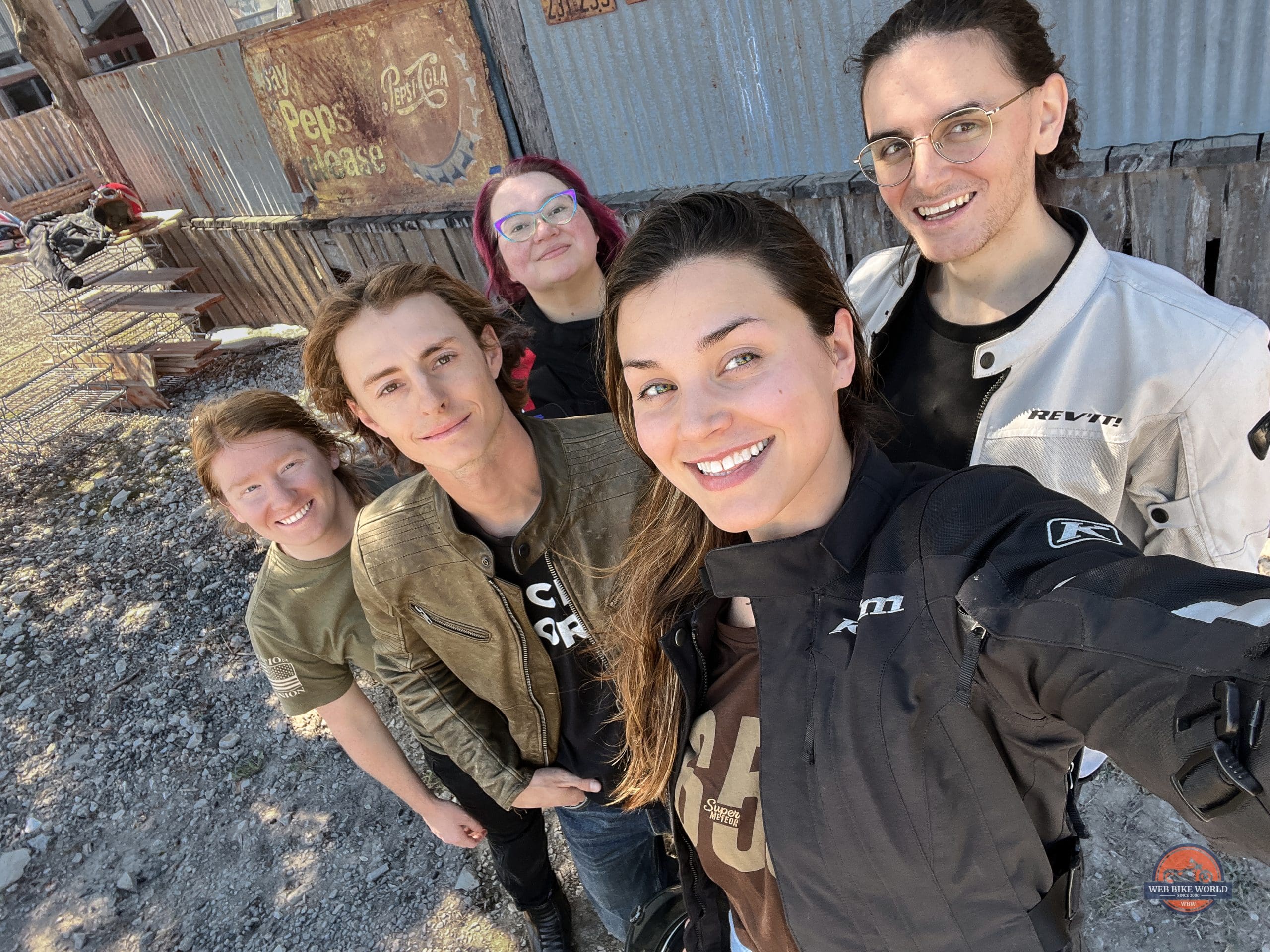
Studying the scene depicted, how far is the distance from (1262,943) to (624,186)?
4615mm

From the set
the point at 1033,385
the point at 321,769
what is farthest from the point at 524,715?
the point at 321,769

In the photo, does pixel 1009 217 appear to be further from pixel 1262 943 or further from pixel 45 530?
pixel 45 530

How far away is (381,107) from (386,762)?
15.9 ft

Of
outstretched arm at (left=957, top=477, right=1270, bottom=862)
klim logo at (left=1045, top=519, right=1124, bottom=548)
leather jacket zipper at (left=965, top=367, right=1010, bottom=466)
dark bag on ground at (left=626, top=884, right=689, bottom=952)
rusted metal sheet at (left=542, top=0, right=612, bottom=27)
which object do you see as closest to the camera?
outstretched arm at (left=957, top=477, right=1270, bottom=862)

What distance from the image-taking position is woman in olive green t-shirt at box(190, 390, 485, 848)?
7.69 feet

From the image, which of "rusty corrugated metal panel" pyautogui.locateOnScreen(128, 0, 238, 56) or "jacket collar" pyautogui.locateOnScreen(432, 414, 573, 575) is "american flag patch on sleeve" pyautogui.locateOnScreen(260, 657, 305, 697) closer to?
"jacket collar" pyautogui.locateOnScreen(432, 414, 573, 575)

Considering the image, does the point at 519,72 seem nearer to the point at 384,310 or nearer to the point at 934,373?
the point at 384,310

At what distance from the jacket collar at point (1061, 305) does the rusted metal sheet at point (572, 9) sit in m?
3.33

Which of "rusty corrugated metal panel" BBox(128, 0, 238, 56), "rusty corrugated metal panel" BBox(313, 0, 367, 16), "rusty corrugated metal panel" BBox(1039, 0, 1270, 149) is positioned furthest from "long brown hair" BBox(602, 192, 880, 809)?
"rusty corrugated metal panel" BBox(128, 0, 238, 56)

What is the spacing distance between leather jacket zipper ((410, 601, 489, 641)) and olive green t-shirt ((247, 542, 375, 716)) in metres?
0.35

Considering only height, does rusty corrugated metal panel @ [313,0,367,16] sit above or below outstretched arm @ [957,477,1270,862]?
above

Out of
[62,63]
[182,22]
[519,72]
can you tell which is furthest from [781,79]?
[62,63]

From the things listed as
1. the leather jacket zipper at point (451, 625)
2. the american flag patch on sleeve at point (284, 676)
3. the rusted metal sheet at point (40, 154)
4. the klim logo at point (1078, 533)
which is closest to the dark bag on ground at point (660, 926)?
the leather jacket zipper at point (451, 625)

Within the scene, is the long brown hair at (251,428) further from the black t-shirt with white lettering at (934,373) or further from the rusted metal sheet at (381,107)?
the rusted metal sheet at (381,107)
